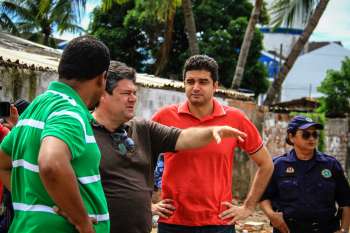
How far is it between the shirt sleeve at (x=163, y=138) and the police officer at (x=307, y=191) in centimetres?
129

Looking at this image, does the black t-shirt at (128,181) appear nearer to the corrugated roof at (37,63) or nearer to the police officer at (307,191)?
the police officer at (307,191)

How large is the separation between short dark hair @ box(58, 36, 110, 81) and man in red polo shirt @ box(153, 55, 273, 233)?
1.51 m

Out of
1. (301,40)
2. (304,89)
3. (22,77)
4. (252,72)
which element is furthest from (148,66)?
(304,89)

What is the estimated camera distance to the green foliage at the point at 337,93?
21016 millimetres

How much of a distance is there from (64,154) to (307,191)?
264 cm

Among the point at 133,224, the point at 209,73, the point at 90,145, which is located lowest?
the point at 133,224

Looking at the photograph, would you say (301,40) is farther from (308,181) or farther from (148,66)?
(308,181)

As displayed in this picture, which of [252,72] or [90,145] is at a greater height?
[252,72]

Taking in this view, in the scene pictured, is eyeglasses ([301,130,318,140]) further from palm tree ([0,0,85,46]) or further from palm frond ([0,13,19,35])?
palm frond ([0,13,19,35])

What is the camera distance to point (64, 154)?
2012mm

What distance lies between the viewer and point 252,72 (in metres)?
20.2

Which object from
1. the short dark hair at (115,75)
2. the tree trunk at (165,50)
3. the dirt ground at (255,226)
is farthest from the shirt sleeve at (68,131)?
the tree trunk at (165,50)

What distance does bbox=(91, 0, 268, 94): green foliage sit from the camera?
19312 millimetres

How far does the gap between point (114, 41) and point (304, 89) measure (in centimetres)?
2713
